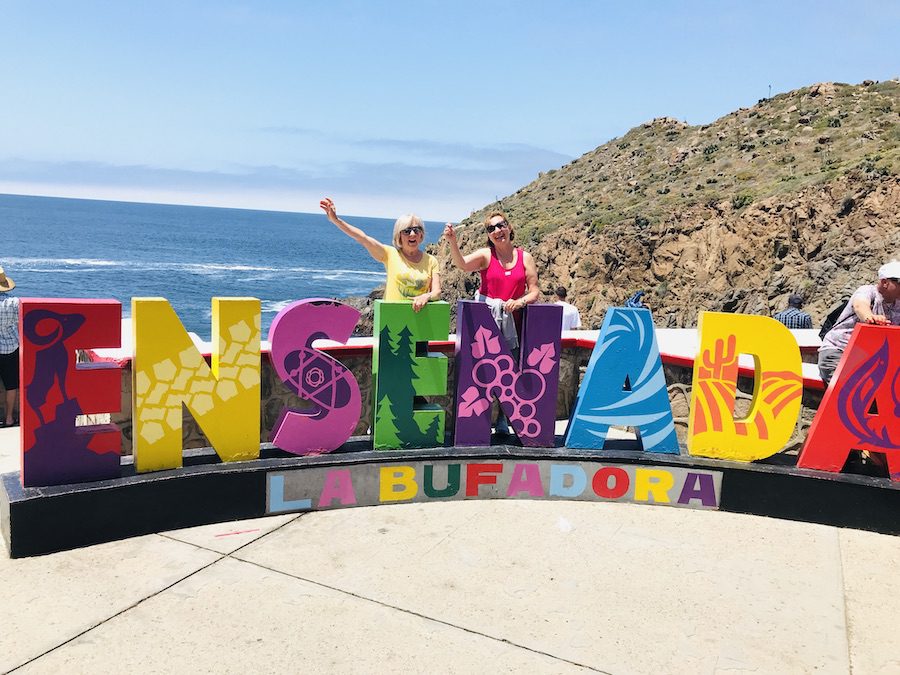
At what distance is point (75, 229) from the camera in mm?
160000

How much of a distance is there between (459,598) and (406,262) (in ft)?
8.40

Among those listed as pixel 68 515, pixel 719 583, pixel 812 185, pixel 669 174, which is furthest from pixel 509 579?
pixel 669 174

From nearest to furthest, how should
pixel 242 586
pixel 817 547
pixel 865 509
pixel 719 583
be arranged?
pixel 242 586 < pixel 719 583 < pixel 817 547 < pixel 865 509

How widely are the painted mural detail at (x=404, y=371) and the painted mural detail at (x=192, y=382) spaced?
0.92 metres

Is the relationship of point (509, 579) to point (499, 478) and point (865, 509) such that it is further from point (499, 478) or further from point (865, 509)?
point (865, 509)

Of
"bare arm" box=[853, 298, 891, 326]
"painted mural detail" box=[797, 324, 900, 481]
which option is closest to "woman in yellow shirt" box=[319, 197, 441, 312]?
"painted mural detail" box=[797, 324, 900, 481]

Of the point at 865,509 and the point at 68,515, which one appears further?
the point at 865,509

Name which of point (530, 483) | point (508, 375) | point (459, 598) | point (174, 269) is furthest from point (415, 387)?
point (174, 269)

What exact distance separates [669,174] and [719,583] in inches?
1894

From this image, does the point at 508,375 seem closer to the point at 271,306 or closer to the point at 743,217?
the point at 743,217

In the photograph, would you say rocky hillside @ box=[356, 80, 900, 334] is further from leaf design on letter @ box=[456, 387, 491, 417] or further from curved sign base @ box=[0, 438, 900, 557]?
leaf design on letter @ box=[456, 387, 491, 417]

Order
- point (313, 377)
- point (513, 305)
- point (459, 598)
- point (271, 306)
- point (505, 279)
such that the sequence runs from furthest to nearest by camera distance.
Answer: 1. point (271, 306)
2. point (505, 279)
3. point (513, 305)
4. point (313, 377)
5. point (459, 598)

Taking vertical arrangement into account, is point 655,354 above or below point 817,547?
above

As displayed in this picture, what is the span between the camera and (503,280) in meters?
5.95
